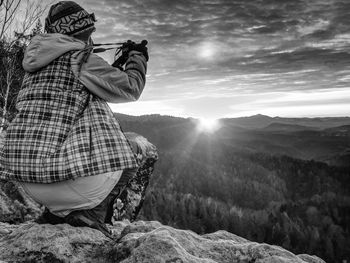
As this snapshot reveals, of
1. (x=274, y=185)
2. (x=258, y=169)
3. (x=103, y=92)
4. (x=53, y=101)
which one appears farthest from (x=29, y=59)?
(x=258, y=169)

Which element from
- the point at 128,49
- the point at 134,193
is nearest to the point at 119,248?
the point at 128,49

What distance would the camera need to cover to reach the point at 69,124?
2.67 metres

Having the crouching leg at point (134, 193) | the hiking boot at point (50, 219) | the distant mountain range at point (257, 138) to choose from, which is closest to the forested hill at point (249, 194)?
the distant mountain range at point (257, 138)

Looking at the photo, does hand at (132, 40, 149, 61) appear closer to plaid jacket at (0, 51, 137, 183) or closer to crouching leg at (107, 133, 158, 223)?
plaid jacket at (0, 51, 137, 183)

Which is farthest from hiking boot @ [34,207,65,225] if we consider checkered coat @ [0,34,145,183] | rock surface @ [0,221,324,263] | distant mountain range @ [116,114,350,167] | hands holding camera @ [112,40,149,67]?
distant mountain range @ [116,114,350,167]

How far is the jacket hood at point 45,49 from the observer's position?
107 inches

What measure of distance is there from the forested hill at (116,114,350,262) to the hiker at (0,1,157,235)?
1277cm

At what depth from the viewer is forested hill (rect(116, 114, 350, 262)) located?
15875 millimetres

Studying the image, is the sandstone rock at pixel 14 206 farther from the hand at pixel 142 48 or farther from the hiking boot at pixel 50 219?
the hand at pixel 142 48

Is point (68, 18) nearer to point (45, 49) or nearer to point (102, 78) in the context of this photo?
point (45, 49)

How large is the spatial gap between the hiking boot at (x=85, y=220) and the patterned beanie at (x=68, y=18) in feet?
5.33

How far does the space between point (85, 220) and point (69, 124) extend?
0.91 m

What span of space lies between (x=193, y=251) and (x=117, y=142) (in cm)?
105

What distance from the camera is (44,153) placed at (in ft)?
8.40
